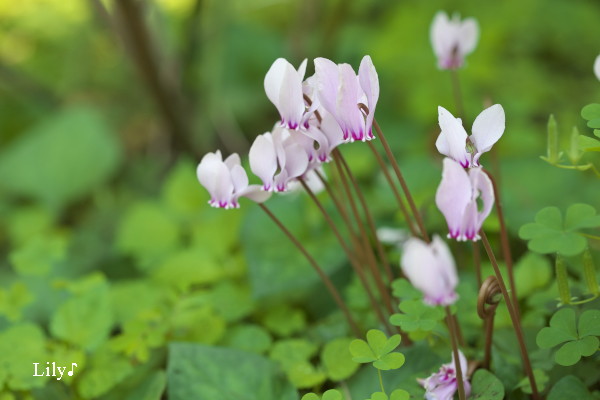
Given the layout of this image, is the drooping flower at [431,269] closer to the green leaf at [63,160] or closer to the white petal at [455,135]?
the white petal at [455,135]

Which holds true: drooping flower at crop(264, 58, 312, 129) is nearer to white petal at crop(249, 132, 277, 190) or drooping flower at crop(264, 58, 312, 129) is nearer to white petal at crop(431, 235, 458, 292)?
white petal at crop(249, 132, 277, 190)

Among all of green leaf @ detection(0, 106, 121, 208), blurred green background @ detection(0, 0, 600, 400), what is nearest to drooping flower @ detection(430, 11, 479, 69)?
blurred green background @ detection(0, 0, 600, 400)

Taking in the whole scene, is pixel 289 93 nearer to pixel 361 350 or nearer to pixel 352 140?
pixel 352 140

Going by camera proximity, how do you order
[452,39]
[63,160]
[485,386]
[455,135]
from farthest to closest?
[63,160]
[452,39]
[485,386]
[455,135]

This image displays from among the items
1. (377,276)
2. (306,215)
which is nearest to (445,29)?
(377,276)

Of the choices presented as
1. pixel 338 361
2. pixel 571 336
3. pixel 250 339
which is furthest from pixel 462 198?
pixel 250 339

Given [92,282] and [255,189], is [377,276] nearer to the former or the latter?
[255,189]

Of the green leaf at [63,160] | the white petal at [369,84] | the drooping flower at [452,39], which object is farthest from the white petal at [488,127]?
the green leaf at [63,160]
